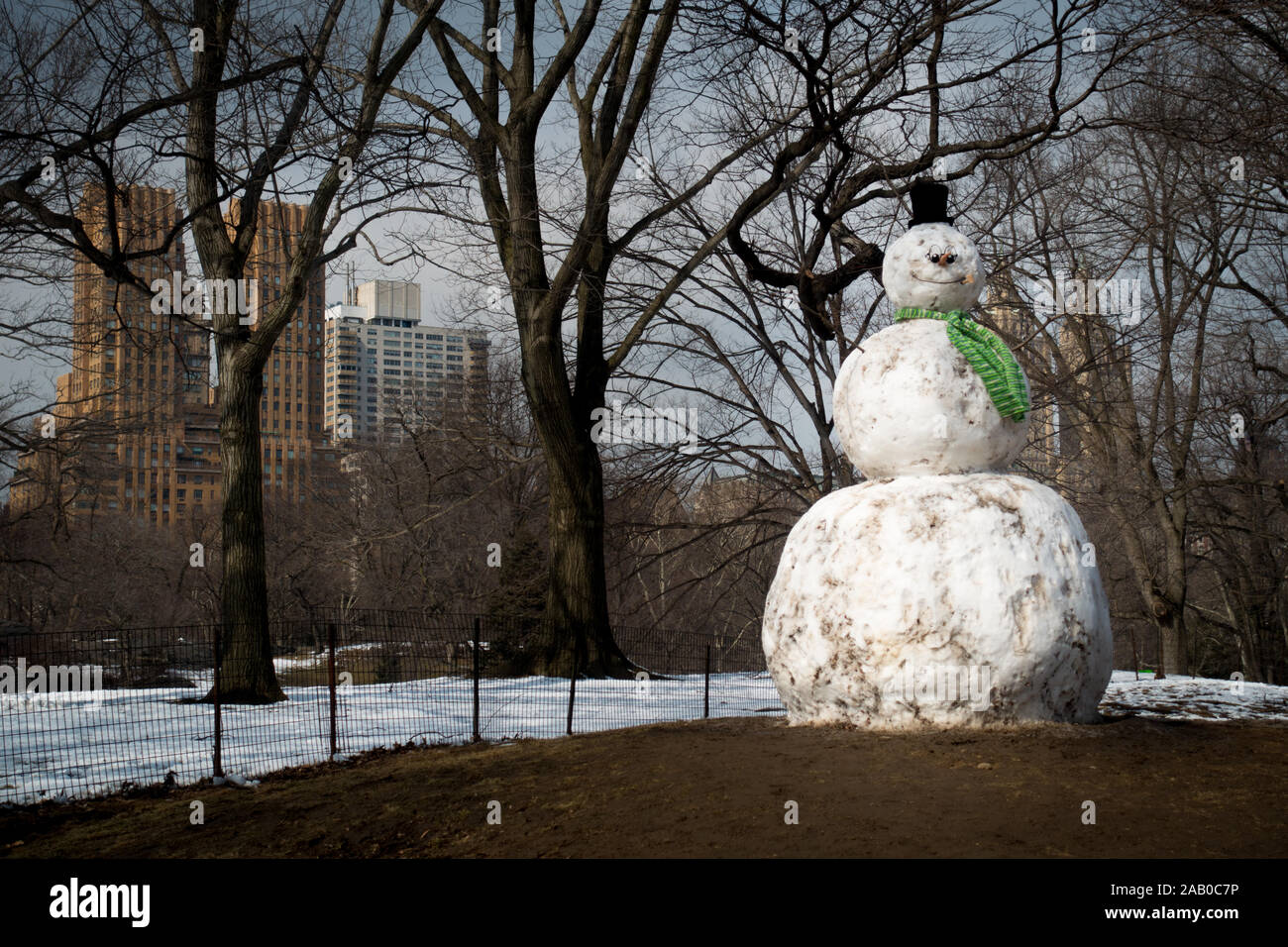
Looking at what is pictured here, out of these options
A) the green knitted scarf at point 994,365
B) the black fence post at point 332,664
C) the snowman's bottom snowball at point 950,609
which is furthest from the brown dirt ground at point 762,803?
the green knitted scarf at point 994,365

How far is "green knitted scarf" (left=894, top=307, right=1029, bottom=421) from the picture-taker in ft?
25.5

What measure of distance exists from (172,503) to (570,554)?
48.2m

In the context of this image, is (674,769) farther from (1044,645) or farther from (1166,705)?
(1166,705)

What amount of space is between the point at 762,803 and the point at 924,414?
131 inches

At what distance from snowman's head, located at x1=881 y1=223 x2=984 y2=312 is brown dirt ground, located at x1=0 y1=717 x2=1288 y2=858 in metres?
3.41

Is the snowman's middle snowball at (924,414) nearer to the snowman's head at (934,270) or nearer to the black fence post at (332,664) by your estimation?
the snowman's head at (934,270)

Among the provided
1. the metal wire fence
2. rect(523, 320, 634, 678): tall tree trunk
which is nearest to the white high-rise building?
rect(523, 320, 634, 678): tall tree trunk

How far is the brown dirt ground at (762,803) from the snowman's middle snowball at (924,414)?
1997 millimetres

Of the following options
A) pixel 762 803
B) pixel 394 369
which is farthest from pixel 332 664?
pixel 394 369

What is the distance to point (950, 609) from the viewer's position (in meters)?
7.15

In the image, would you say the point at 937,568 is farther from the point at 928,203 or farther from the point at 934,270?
the point at 928,203

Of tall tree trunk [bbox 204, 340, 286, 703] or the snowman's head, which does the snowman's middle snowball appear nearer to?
the snowman's head

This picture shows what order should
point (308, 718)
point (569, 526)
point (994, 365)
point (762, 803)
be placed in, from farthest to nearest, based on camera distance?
point (569, 526)
point (308, 718)
point (994, 365)
point (762, 803)
